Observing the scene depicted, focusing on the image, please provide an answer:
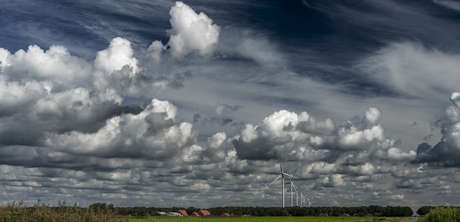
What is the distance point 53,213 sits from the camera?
31.1m

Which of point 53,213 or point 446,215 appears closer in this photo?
point 53,213

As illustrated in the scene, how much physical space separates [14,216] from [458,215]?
77986 millimetres

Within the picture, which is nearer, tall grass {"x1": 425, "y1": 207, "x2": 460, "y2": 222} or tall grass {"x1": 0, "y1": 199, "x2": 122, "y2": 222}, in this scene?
tall grass {"x1": 0, "y1": 199, "x2": 122, "y2": 222}

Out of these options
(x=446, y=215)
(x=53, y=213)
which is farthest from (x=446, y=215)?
(x=53, y=213)

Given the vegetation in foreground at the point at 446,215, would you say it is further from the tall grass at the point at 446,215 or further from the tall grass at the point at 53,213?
the tall grass at the point at 53,213

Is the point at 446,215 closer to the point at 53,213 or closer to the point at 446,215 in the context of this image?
the point at 446,215

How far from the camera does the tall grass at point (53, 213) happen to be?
96.8 feet

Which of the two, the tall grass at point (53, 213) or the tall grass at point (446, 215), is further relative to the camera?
the tall grass at point (446, 215)

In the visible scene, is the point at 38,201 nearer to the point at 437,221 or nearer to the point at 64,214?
the point at 64,214

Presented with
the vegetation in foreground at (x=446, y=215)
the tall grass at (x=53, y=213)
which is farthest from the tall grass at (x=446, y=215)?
the tall grass at (x=53, y=213)

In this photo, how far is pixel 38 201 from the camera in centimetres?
3247

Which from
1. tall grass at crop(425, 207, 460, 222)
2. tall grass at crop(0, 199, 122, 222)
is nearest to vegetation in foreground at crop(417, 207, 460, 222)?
tall grass at crop(425, 207, 460, 222)

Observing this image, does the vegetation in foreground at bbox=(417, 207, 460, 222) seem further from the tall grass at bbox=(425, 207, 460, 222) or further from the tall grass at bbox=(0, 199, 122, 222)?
the tall grass at bbox=(0, 199, 122, 222)

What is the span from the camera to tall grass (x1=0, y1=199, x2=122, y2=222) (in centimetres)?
2950
